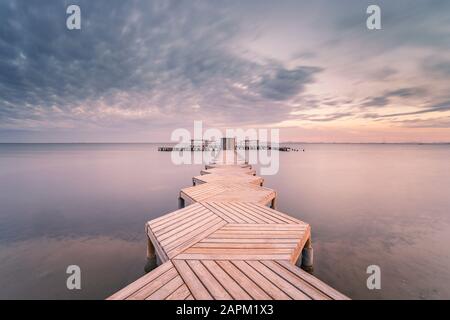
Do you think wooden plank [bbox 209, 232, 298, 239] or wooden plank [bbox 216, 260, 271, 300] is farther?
wooden plank [bbox 209, 232, 298, 239]

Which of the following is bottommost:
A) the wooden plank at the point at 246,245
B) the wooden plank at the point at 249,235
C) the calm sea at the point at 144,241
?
the calm sea at the point at 144,241

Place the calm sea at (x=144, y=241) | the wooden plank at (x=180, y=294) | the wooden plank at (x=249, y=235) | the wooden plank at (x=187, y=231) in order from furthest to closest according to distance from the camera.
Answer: the calm sea at (x=144, y=241), the wooden plank at (x=249, y=235), the wooden plank at (x=187, y=231), the wooden plank at (x=180, y=294)

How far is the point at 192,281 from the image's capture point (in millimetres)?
3105

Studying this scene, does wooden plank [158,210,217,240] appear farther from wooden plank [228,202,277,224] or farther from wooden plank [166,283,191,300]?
wooden plank [166,283,191,300]

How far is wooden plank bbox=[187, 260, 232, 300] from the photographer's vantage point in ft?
9.36

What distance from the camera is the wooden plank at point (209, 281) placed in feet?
9.36

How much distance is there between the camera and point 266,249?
4.09m

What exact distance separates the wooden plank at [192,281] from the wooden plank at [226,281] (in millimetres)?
273

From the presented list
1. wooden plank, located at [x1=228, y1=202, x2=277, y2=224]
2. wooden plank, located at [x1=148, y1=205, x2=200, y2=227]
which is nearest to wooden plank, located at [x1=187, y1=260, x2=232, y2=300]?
wooden plank, located at [x1=148, y1=205, x2=200, y2=227]

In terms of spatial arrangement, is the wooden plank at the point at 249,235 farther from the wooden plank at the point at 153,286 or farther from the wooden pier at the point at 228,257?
the wooden plank at the point at 153,286

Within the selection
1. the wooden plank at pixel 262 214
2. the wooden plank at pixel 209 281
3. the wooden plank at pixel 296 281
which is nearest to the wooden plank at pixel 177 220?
the wooden plank at pixel 262 214
